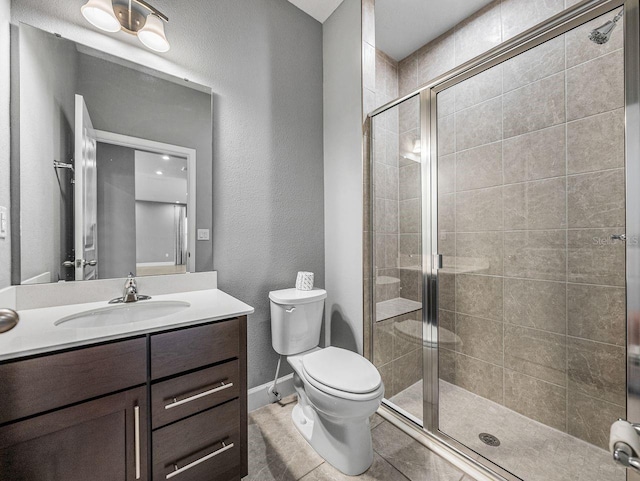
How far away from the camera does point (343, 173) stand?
1.96 m

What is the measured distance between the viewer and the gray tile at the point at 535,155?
1.43 metres

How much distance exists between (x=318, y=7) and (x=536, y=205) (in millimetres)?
1947

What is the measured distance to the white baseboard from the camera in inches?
69.1

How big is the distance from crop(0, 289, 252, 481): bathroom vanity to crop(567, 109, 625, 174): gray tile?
5.68ft

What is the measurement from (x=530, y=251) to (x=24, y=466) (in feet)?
7.24

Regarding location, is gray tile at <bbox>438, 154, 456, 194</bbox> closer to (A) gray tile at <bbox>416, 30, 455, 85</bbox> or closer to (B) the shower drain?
(A) gray tile at <bbox>416, 30, 455, 85</bbox>

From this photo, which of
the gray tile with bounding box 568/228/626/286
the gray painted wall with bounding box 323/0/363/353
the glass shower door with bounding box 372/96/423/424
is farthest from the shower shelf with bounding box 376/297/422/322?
the gray tile with bounding box 568/228/626/286

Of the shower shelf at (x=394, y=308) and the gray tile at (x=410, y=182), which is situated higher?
the gray tile at (x=410, y=182)

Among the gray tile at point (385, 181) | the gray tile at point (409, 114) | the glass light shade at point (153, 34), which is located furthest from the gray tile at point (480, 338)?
the glass light shade at point (153, 34)

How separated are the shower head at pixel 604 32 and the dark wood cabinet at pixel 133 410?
5.98 ft

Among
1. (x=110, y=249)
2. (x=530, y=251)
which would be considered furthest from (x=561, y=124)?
(x=110, y=249)

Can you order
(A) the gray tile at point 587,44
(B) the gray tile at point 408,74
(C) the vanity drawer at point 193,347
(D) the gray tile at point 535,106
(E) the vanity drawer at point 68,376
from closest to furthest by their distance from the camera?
(E) the vanity drawer at point 68,376 < (C) the vanity drawer at point 193,347 < (A) the gray tile at point 587,44 < (D) the gray tile at point 535,106 < (B) the gray tile at point 408,74

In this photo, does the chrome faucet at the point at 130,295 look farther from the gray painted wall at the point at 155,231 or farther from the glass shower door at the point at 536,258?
the glass shower door at the point at 536,258

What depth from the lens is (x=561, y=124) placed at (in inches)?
55.7
